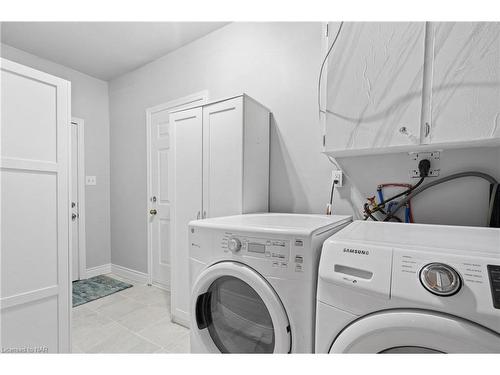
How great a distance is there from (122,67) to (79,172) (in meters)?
1.48

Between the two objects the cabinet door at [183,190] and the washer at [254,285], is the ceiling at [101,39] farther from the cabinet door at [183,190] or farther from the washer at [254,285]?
the washer at [254,285]

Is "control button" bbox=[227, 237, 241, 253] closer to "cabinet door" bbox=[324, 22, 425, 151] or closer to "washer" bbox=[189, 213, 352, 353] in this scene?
"washer" bbox=[189, 213, 352, 353]

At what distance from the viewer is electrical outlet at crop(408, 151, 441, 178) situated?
50.4 inches

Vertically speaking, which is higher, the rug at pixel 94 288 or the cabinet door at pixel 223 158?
the cabinet door at pixel 223 158

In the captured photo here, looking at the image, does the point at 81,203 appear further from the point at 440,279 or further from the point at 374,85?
the point at 440,279

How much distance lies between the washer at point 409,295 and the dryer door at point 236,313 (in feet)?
0.66

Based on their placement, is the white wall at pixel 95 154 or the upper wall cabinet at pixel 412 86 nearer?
the upper wall cabinet at pixel 412 86

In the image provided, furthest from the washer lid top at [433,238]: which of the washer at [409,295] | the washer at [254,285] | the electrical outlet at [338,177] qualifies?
the electrical outlet at [338,177]

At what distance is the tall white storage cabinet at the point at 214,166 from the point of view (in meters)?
1.61

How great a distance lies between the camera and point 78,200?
2.98m

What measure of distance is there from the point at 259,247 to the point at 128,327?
5.67 ft

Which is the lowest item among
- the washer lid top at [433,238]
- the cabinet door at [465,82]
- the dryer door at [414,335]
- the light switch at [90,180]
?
the dryer door at [414,335]
